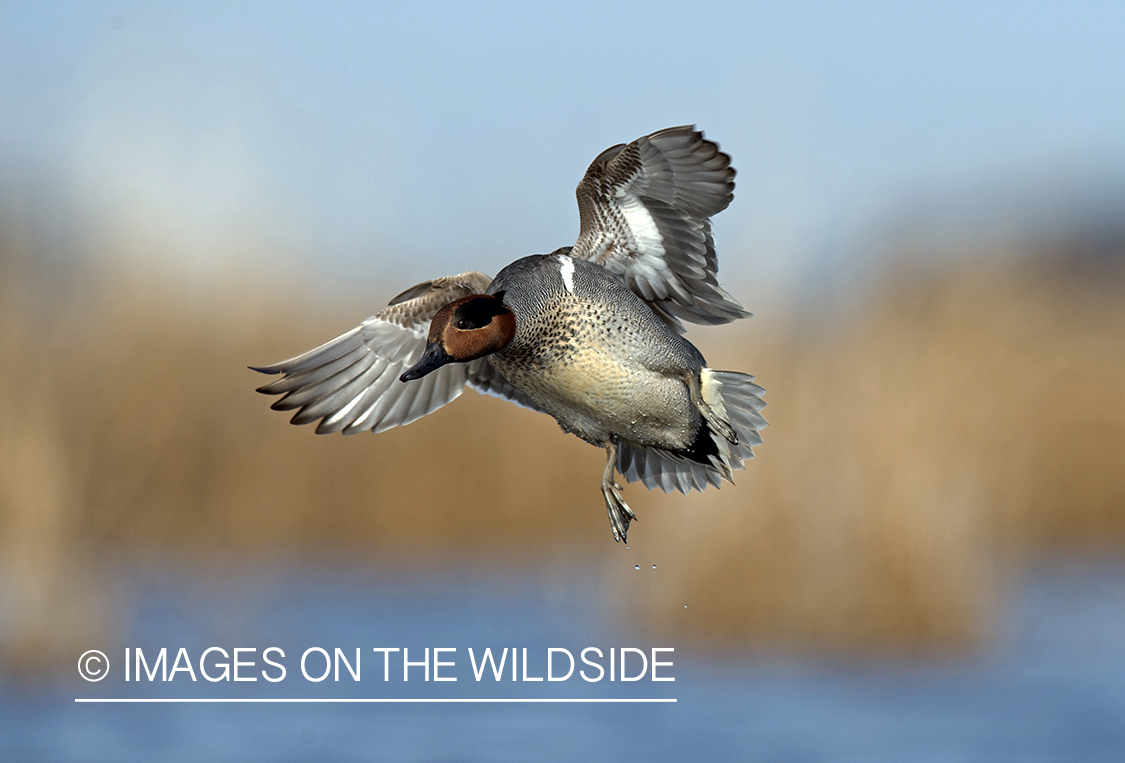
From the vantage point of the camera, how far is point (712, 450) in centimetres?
368

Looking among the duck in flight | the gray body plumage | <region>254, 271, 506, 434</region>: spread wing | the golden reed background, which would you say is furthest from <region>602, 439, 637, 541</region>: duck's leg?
the golden reed background

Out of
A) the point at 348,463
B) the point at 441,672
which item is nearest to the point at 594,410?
the point at 348,463

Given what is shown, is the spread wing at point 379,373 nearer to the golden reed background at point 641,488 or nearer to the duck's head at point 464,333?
the duck's head at point 464,333

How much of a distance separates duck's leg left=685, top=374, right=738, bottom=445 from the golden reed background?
130 inches

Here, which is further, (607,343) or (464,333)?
(607,343)

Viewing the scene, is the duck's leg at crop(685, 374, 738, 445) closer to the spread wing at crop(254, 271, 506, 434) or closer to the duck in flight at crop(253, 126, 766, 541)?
the duck in flight at crop(253, 126, 766, 541)

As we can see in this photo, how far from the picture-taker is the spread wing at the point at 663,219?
3439 millimetres

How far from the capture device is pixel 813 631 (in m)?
7.14

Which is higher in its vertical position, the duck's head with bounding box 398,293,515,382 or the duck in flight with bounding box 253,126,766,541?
the duck in flight with bounding box 253,126,766,541

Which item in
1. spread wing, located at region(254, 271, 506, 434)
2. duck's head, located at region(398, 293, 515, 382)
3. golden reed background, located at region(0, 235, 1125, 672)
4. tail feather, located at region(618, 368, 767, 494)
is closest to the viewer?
duck's head, located at region(398, 293, 515, 382)

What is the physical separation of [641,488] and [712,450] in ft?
12.1

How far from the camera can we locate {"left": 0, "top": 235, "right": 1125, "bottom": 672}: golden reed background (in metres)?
6.84

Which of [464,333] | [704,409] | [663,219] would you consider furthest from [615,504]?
[663,219]

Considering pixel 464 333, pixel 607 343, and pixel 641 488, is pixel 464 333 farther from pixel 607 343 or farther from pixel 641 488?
pixel 641 488
